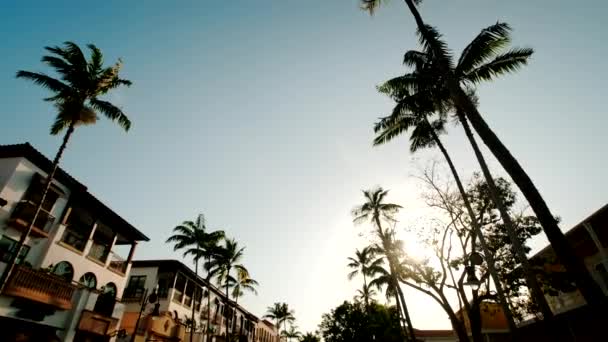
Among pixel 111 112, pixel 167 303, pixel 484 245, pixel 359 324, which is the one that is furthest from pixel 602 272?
pixel 167 303

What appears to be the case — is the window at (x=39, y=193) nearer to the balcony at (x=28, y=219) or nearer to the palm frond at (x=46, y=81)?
the balcony at (x=28, y=219)

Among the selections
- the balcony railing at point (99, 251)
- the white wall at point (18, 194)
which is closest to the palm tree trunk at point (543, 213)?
the white wall at point (18, 194)

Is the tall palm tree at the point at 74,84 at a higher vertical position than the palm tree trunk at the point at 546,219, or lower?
higher

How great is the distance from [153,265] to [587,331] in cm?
3129

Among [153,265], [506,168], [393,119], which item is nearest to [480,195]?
[393,119]

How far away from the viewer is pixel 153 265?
29719mm

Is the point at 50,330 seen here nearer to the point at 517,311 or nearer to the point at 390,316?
the point at 517,311

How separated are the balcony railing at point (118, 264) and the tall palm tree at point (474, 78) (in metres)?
22.5

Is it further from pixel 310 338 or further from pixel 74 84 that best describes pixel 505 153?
pixel 310 338

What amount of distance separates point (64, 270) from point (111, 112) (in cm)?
980

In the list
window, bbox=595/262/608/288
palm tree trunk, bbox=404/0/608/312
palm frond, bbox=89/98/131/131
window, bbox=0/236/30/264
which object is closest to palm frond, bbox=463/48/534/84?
palm tree trunk, bbox=404/0/608/312

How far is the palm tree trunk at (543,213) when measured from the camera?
5.54 metres

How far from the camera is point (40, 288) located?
15.6m

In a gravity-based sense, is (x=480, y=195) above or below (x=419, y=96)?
below
